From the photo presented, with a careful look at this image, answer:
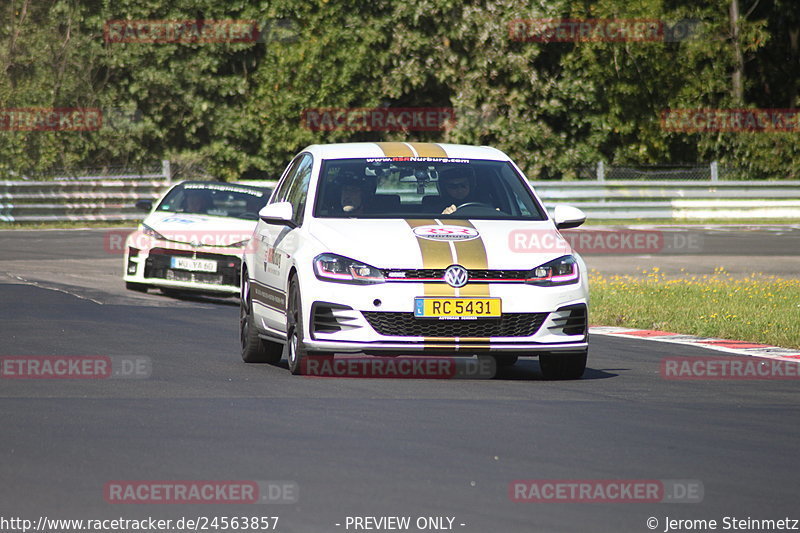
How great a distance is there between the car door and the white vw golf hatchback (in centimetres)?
3

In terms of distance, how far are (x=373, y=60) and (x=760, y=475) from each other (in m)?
37.3

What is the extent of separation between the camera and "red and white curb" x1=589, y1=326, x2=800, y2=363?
1316 cm

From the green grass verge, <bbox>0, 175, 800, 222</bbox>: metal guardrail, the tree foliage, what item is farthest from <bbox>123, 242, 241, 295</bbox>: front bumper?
the tree foliage

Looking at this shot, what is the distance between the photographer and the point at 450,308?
10523 mm

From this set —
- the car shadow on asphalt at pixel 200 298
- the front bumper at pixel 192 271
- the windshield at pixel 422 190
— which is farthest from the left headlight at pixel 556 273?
the car shadow on asphalt at pixel 200 298

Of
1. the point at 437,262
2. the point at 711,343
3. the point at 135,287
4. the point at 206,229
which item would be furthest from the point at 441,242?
the point at 135,287

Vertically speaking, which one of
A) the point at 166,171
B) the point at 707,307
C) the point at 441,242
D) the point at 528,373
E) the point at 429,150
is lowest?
the point at 166,171

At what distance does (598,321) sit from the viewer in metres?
16.4

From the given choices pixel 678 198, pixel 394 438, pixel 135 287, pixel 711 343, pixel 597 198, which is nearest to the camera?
pixel 394 438

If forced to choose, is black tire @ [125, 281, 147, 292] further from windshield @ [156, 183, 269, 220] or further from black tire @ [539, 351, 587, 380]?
black tire @ [539, 351, 587, 380]

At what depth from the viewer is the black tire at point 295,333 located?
10.9m

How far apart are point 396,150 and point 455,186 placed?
24.7 inches

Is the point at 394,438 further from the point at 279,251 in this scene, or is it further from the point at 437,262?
the point at 279,251

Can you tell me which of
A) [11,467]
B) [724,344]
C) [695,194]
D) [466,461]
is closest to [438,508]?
[466,461]
